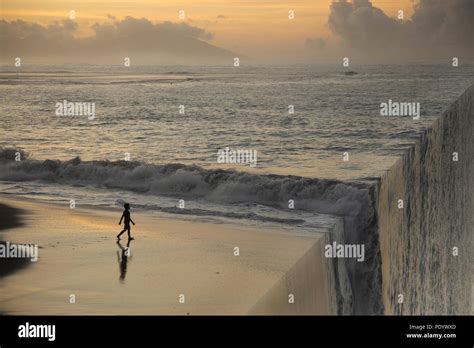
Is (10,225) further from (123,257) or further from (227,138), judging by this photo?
(227,138)

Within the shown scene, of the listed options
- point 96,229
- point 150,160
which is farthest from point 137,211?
point 150,160

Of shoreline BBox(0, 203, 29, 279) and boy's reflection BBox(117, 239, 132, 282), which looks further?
shoreline BBox(0, 203, 29, 279)

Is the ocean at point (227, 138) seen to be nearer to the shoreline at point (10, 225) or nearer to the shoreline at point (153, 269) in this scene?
the shoreline at point (153, 269)

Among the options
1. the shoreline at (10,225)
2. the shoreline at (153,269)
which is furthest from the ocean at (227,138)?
the shoreline at (10,225)

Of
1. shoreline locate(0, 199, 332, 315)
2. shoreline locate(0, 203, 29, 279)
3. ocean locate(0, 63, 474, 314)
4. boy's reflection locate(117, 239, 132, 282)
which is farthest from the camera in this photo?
ocean locate(0, 63, 474, 314)

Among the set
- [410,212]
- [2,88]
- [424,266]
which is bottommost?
[424,266]

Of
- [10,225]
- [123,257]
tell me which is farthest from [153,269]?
[10,225]

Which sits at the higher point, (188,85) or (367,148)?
(188,85)

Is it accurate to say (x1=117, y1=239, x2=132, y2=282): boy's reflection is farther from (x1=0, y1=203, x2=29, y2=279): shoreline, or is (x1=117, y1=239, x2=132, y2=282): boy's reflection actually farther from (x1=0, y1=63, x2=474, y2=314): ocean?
(x1=0, y1=63, x2=474, y2=314): ocean

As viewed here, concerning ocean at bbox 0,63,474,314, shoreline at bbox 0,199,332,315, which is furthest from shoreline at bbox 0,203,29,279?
ocean at bbox 0,63,474,314

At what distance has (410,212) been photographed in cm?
1567

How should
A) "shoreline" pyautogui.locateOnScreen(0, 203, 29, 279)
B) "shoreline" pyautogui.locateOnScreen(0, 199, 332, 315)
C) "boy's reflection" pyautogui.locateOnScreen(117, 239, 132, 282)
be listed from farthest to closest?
"shoreline" pyautogui.locateOnScreen(0, 203, 29, 279), "boy's reflection" pyautogui.locateOnScreen(117, 239, 132, 282), "shoreline" pyautogui.locateOnScreen(0, 199, 332, 315)
